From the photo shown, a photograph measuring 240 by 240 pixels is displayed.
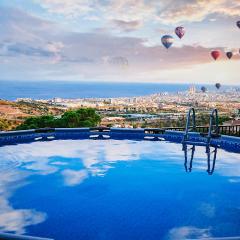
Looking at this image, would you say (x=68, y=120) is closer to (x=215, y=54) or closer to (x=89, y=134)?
(x=89, y=134)

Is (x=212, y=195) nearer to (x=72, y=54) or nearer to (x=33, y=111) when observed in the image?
(x=33, y=111)

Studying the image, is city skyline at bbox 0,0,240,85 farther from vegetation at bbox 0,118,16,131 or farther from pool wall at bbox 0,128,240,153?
pool wall at bbox 0,128,240,153

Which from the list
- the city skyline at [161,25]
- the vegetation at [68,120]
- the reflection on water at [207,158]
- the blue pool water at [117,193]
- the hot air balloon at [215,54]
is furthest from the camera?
the city skyline at [161,25]

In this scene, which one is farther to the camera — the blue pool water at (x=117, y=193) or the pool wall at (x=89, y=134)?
the pool wall at (x=89, y=134)

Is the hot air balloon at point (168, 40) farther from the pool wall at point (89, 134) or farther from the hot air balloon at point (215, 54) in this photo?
the pool wall at point (89, 134)

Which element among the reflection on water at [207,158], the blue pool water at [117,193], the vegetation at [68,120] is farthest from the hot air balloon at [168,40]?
the reflection on water at [207,158]

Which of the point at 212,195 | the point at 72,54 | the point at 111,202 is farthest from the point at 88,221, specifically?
the point at 72,54
